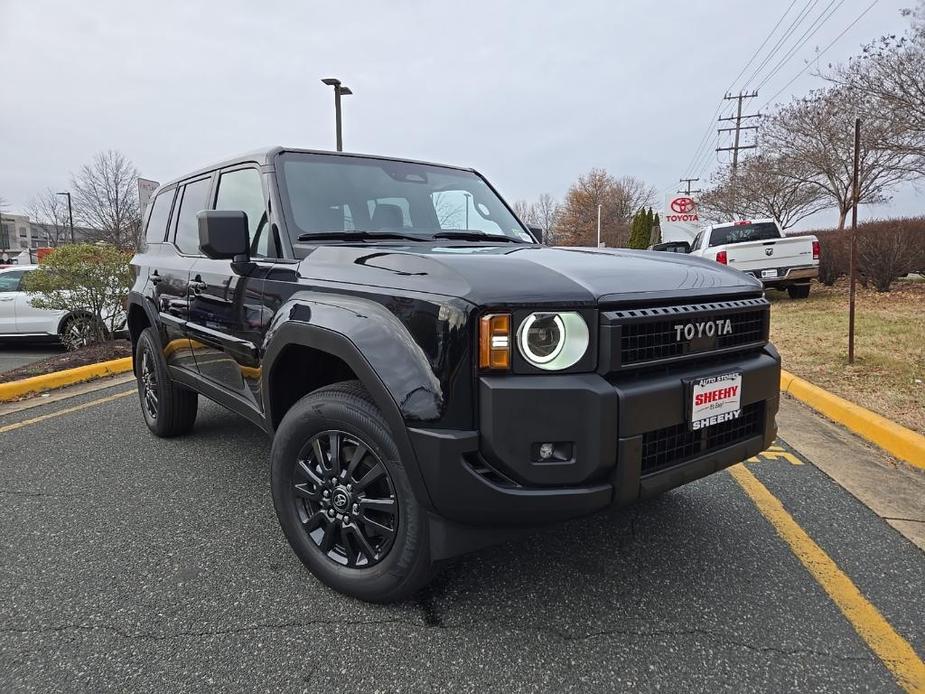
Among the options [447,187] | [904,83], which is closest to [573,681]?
[447,187]

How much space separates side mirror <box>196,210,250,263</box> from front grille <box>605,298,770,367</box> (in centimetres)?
172

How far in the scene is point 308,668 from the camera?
194 cm

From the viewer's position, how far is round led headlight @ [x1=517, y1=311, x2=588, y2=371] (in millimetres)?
1885

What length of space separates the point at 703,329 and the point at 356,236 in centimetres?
161

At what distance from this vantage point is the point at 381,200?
3.19 meters

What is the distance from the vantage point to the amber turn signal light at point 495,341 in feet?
6.10

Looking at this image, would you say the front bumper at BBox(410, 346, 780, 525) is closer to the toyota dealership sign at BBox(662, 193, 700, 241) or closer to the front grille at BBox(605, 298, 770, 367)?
the front grille at BBox(605, 298, 770, 367)

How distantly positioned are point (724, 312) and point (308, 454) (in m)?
1.71

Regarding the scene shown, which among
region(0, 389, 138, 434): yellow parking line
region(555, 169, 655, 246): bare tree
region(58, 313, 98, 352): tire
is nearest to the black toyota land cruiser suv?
region(0, 389, 138, 434): yellow parking line

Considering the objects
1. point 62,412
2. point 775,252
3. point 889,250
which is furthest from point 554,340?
point 889,250

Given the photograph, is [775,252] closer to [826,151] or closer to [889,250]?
[889,250]

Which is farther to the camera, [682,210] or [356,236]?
[682,210]

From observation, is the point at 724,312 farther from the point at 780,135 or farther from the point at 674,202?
the point at 674,202

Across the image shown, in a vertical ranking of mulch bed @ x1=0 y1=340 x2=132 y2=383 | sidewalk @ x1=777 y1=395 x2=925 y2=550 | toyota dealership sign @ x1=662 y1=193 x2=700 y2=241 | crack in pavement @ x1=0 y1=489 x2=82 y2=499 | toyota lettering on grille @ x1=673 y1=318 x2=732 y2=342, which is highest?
toyota dealership sign @ x1=662 y1=193 x2=700 y2=241
